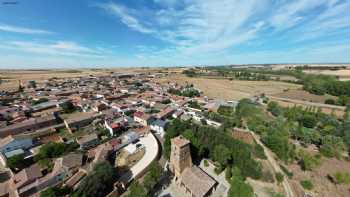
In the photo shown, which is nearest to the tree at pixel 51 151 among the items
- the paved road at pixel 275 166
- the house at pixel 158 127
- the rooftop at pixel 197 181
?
the house at pixel 158 127

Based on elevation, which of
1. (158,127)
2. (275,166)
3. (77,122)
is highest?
(77,122)

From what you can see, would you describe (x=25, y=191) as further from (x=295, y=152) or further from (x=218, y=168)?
(x=295, y=152)

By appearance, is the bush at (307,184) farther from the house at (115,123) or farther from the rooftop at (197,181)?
the house at (115,123)

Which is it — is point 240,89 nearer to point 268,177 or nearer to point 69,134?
point 268,177

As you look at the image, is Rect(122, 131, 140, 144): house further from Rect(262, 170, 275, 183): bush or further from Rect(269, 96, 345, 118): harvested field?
Rect(269, 96, 345, 118): harvested field

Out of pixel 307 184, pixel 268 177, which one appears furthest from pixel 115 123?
pixel 307 184

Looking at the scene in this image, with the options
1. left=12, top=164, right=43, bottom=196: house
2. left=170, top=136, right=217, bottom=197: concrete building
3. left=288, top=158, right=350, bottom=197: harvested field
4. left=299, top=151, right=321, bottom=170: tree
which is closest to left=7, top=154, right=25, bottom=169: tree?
left=12, top=164, right=43, bottom=196: house
